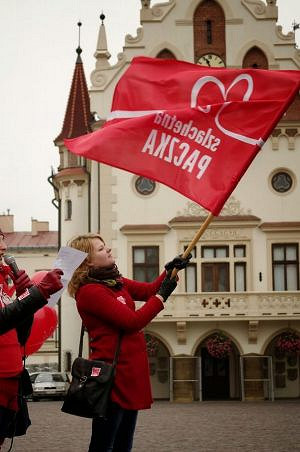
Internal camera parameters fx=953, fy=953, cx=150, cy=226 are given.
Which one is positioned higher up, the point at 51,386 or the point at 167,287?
the point at 167,287

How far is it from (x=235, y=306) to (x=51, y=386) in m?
7.84

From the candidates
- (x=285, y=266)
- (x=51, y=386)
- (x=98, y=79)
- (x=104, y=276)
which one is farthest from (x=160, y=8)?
(x=104, y=276)

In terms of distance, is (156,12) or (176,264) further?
(156,12)

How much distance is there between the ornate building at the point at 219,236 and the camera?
32812 millimetres

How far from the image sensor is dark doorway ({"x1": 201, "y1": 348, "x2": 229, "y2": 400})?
113ft

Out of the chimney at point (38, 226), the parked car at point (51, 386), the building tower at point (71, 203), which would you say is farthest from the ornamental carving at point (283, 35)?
the chimney at point (38, 226)

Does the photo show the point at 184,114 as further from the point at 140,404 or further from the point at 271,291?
the point at 271,291

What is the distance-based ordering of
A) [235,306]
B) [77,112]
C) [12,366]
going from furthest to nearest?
1. [77,112]
2. [235,306]
3. [12,366]

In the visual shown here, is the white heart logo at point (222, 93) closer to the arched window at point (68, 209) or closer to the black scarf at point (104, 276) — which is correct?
the black scarf at point (104, 276)

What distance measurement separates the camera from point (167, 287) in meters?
5.80

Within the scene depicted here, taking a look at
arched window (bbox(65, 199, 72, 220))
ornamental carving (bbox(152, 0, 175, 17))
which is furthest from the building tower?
ornamental carving (bbox(152, 0, 175, 17))

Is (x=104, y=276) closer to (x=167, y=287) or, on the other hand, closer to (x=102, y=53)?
(x=167, y=287)

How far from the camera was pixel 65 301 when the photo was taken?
129ft

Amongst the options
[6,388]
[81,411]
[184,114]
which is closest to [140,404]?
[81,411]
